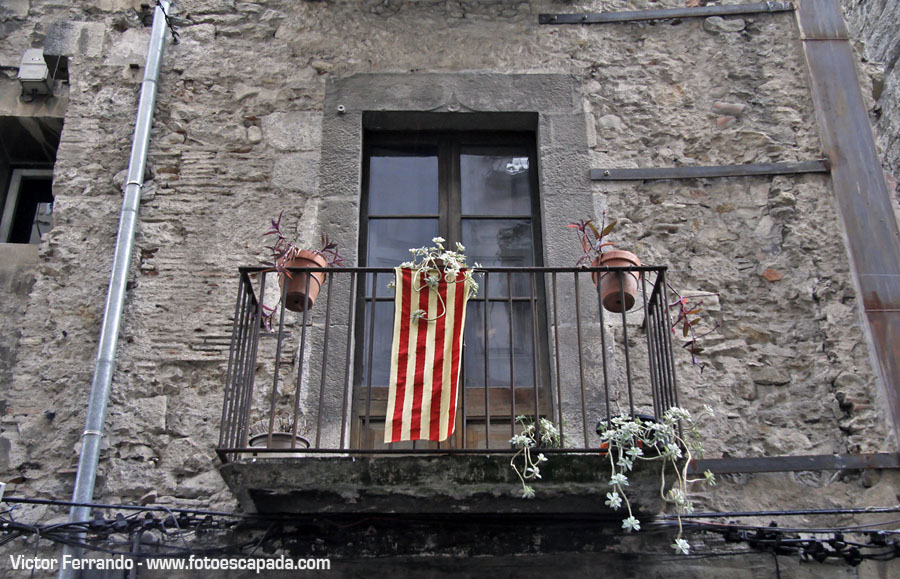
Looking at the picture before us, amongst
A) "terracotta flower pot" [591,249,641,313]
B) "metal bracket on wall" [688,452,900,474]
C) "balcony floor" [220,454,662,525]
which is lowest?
"balcony floor" [220,454,662,525]

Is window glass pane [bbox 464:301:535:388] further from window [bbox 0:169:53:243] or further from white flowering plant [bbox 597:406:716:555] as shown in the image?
window [bbox 0:169:53:243]

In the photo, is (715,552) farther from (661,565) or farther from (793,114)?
(793,114)

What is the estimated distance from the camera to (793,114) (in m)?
5.95

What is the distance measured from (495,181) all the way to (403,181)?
0.57 metres

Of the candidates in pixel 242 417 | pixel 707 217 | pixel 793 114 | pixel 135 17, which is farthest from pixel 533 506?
pixel 135 17

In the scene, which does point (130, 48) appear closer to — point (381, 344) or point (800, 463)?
point (381, 344)

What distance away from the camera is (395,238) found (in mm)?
5852

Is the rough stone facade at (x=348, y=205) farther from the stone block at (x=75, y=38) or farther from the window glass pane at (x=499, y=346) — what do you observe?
the window glass pane at (x=499, y=346)

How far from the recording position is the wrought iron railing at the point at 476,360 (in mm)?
4719

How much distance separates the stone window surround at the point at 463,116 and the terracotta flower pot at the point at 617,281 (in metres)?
0.87

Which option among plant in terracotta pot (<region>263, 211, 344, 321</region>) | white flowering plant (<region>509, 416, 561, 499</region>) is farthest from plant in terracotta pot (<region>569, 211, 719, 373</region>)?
plant in terracotta pot (<region>263, 211, 344, 321</region>)

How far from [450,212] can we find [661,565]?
7.99 ft

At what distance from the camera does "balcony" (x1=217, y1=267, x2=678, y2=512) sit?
4.25 m

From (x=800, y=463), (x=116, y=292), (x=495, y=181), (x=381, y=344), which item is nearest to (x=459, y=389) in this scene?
(x=381, y=344)
